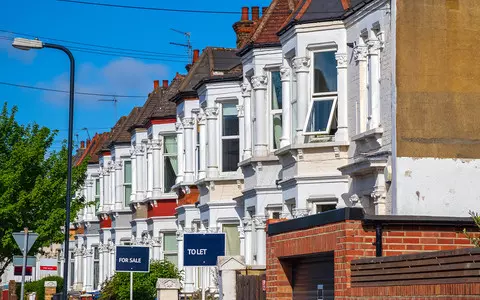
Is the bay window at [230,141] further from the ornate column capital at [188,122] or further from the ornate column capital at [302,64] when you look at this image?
the ornate column capital at [302,64]

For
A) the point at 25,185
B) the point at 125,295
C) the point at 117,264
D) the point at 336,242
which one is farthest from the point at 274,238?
the point at 25,185

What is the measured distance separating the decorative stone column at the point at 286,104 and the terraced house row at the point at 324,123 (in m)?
0.04

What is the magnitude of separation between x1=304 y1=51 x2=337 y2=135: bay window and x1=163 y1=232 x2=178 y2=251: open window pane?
18.3 metres

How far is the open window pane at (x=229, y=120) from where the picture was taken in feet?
113

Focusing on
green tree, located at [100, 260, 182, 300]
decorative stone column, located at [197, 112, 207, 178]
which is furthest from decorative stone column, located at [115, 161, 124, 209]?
decorative stone column, located at [197, 112, 207, 178]

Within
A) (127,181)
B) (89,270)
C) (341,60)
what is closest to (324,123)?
(341,60)

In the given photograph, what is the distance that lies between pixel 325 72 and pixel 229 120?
29.9 feet

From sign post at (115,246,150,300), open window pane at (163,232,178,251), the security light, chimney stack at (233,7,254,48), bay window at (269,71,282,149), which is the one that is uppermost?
chimney stack at (233,7,254,48)

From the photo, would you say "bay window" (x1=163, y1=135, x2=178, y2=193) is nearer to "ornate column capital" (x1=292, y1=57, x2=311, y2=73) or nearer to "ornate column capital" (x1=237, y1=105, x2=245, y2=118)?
"ornate column capital" (x1=237, y1=105, x2=245, y2=118)

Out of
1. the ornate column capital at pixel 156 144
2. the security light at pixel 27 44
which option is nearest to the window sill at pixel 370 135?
the security light at pixel 27 44

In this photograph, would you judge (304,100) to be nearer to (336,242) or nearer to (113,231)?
(336,242)

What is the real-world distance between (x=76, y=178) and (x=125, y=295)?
37.4 feet

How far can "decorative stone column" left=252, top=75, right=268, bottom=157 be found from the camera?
96.3 feet

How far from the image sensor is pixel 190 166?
3878 cm
